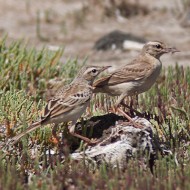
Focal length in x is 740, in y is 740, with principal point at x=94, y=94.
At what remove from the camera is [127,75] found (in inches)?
390

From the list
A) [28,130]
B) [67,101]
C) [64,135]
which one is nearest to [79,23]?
[64,135]

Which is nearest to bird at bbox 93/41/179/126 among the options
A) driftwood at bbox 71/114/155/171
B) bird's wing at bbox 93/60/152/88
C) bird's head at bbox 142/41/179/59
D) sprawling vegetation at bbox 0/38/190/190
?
bird's wing at bbox 93/60/152/88

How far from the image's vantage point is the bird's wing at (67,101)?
8922 millimetres

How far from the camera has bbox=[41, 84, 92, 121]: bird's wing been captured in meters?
8.92

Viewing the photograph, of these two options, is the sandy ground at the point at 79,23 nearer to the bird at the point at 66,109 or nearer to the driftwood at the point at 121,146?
the bird at the point at 66,109

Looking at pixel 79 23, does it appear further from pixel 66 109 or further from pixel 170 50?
pixel 66 109

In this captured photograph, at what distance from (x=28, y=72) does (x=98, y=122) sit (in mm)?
3483

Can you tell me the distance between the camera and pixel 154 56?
1034cm

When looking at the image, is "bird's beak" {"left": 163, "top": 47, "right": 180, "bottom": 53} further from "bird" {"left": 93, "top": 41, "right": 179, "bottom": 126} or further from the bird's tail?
the bird's tail

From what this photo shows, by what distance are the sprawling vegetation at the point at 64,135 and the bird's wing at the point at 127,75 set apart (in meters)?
0.61

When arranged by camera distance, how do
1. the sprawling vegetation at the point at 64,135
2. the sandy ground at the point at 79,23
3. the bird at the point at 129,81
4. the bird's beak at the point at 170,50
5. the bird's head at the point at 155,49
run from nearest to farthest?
1. the sprawling vegetation at the point at 64,135
2. the bird at the point at 129,81
3. the bird's beak at the point at 170,50
4. the bird's head at the point at 155,49
5. the sandy ground at the point at 79,23

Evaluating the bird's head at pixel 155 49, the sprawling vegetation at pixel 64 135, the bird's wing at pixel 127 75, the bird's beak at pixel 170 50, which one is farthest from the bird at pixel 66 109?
the bird's beak at pixel 170 50

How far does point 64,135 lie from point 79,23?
37.0 ft

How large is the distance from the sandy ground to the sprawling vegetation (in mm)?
5161
